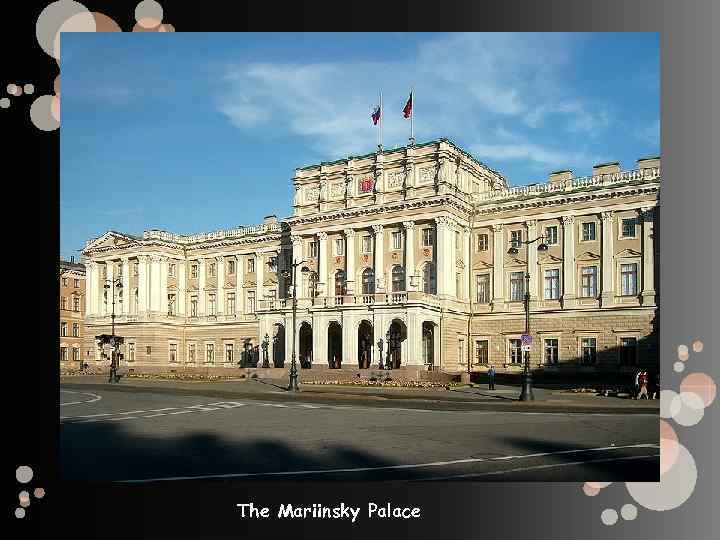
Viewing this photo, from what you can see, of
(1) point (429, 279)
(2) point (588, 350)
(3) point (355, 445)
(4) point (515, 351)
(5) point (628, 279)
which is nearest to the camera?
(3) point (355, 445)

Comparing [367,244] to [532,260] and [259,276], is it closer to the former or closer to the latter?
[532,260]

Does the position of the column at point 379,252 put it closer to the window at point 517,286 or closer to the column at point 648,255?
the window at point 517,286

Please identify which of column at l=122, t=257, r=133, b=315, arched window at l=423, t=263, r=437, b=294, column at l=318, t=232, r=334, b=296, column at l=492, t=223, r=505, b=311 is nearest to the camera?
arched window at l=423, t=263, r=437, b=294

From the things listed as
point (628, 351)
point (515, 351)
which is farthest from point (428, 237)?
point (628, 351)

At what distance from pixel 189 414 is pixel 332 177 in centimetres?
4435

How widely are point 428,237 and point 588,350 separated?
1671 cm

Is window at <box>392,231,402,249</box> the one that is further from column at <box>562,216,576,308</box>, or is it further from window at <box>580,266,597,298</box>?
window at <box>580,266,597,298</box>

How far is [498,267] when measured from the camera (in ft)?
216

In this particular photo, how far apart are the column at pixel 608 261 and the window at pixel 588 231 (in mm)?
1407

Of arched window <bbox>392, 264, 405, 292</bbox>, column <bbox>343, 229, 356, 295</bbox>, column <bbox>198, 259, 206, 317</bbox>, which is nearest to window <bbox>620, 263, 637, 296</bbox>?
arched window <bbox>392, 264, 405, 292</bbox>

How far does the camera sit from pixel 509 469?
14664 millimetres

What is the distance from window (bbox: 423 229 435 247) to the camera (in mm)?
63963

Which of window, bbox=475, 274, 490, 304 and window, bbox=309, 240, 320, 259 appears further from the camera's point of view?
window, bbox=309, 240, 320, 259

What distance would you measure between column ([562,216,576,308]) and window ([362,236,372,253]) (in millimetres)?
17838
